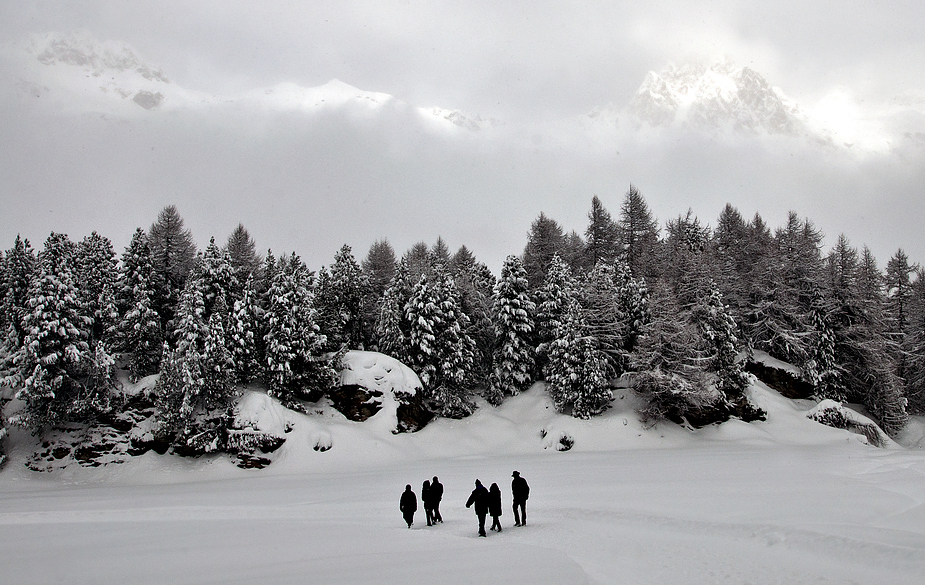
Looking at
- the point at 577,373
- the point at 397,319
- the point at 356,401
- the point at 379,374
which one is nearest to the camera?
the point at 356,401

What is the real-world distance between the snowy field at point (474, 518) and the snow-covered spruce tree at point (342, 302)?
954 centimetres

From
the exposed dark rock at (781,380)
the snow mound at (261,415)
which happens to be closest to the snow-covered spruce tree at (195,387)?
the snow mound at (261,415)

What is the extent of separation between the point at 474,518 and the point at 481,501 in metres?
3.36

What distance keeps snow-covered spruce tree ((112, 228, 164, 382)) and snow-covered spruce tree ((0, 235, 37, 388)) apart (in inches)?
216

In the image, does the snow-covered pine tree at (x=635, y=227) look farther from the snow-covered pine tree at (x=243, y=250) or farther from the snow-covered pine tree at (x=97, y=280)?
the snow-covered pine tree at (x=97, y=280)

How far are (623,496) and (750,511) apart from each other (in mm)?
4285

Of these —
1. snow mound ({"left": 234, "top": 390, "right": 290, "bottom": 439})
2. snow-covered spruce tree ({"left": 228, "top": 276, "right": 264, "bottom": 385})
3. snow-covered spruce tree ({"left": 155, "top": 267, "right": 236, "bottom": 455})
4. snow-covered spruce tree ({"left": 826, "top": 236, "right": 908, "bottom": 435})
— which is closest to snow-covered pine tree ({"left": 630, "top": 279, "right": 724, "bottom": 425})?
snow-covered spruce tree ({"left": 826, "top": 236, "right": 908, "bottom": 435})

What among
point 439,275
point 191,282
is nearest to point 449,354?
point 439,275

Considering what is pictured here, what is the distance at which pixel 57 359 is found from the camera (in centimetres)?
2819

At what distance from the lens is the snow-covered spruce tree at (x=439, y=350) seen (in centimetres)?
3672

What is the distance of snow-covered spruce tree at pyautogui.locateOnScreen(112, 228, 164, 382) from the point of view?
34.0 meters

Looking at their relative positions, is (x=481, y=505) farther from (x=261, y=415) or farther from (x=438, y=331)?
(x=438, y=331)

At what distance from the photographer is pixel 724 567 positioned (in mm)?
8828

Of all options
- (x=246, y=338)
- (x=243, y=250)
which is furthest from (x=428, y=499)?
(x=243, y=250)
